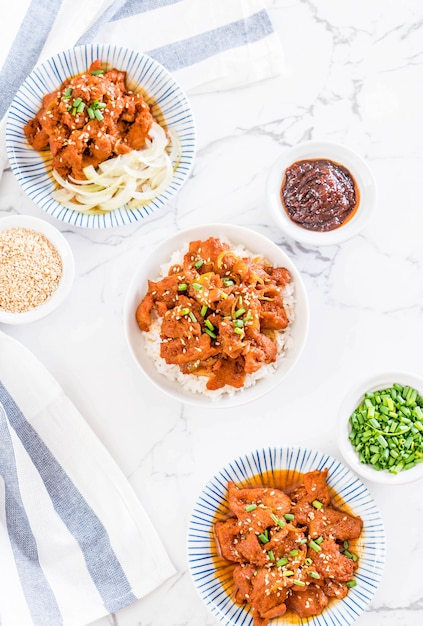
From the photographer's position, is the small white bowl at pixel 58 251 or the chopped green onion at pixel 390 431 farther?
the small white bowl at pixel 58 251

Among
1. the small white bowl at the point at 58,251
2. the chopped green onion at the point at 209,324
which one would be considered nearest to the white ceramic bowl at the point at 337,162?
the chopped green onion at the point at 209,324

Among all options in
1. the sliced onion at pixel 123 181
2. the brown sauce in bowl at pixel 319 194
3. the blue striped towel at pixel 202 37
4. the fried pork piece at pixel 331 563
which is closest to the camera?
the fried pork piece at pixel 331 563

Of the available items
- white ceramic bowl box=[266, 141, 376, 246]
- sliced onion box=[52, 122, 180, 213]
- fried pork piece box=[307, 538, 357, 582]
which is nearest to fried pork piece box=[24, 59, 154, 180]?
sliced onion box=[52, 122, 180, 213]

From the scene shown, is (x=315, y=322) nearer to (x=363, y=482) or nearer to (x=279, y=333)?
(x=279, y=333)

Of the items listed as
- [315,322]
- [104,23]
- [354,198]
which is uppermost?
[104,23]

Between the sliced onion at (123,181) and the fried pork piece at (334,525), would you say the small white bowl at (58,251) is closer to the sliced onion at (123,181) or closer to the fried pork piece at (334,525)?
the sliced onion at (123,181)

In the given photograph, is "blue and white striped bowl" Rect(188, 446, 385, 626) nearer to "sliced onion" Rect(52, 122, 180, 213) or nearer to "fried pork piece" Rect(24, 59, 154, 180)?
"sliced onion" Rect(52, 122, 180, 213)

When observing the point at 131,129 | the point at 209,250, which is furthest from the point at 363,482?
the point at 131,129
